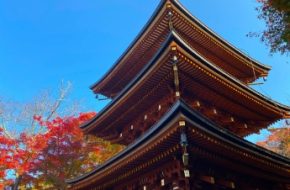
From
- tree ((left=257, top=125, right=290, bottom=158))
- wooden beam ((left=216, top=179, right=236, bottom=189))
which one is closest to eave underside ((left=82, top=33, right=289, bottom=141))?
wooden beam ((left=216, top=179, right=236, bottom=189))

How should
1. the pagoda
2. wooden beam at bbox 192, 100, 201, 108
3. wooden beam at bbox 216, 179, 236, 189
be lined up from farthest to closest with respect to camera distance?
wooden beam at bbox 192, 100, 201, 108 < wooden beam at bbox 216, 179, 236, 189 < the pagoda

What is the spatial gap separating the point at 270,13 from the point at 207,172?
6.06 m

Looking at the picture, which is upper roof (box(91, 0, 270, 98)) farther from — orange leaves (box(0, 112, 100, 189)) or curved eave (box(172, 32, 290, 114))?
orange leaves (box(0, 112, 100, 189))

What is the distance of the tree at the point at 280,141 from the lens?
2884 cm

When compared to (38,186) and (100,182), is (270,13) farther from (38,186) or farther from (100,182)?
(38,186)

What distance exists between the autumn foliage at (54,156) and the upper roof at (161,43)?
8.41 metres

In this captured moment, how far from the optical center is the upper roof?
41.4 ft

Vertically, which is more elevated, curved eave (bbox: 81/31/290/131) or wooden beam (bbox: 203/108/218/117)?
curved eave (bbox: 81/31/290/131)

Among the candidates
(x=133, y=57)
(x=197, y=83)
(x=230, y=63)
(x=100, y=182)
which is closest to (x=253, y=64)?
(x=230, y=63)

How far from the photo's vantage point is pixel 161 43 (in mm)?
13539

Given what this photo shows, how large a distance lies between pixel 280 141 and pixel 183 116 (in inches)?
1058

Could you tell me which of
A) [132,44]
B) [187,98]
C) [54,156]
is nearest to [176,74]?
[187,98]

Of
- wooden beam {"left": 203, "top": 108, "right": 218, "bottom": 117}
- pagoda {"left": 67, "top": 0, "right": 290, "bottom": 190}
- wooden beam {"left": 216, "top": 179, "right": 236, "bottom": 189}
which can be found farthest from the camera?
wooden beam {"left": 203, "top": 108, "right": 218, "bottom": 117}

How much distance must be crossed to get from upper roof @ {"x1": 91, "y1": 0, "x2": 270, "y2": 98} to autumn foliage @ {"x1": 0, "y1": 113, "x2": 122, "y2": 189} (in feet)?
27.6
